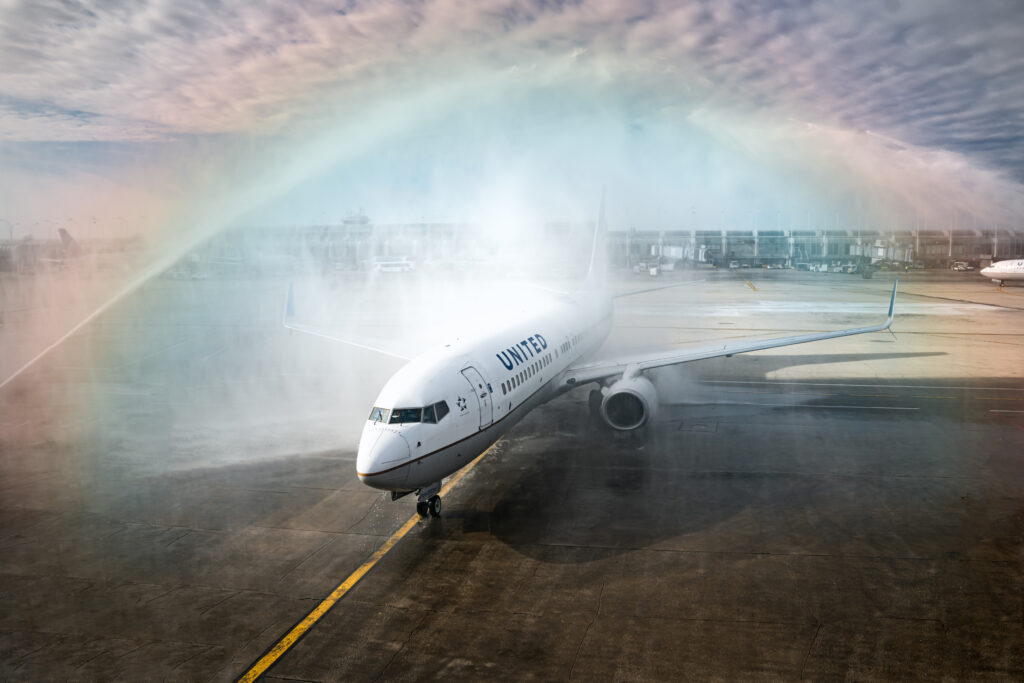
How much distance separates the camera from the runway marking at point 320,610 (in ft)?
49.1

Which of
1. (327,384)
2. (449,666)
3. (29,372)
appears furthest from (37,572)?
(29,372)

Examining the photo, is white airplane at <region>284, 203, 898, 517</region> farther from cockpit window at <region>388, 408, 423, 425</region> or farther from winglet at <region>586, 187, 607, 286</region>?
winglet at <region>586, 187, 607, 286</region>

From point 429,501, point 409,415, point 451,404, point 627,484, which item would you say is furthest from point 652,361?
point 409,415

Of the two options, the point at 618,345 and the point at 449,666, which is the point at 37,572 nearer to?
the point at 449,666

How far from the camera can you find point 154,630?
16.4 meters

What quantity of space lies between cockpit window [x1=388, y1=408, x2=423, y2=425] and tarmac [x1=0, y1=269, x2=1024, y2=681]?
3.46 meters

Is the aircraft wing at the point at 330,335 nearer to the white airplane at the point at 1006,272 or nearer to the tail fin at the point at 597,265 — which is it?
the tail fin at the point at 597,265

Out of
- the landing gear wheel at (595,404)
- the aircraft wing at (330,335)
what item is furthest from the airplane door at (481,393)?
the aircraft wing at (330,335)

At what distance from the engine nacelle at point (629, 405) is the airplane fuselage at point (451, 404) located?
2.64 m

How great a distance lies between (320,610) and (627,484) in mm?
12053

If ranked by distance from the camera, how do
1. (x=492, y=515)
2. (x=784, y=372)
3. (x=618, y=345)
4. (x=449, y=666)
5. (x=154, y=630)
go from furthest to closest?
(x=618, y=345) < (x=784, y=372) < (x=492, y=515) < (x=154, y=630) < (x=449, y=666)

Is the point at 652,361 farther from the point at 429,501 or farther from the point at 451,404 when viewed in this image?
the point at 429,501

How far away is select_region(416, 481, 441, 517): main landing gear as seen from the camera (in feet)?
73.6

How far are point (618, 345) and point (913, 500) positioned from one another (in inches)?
1323
